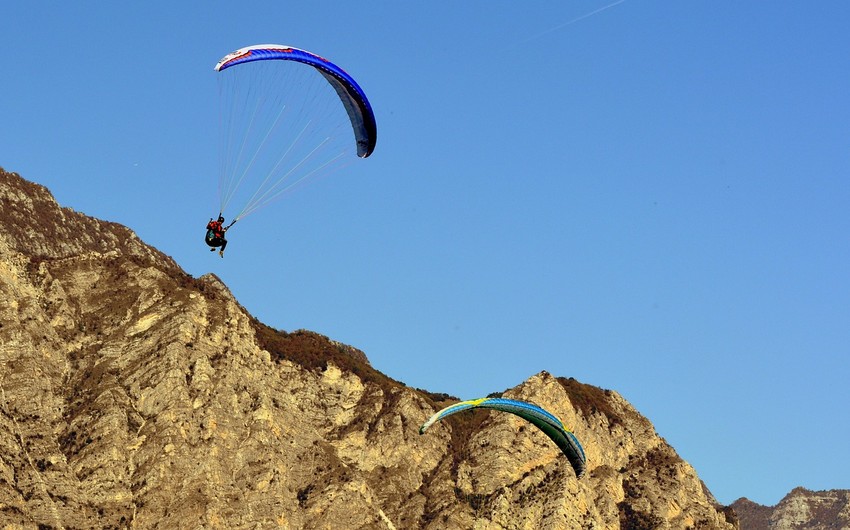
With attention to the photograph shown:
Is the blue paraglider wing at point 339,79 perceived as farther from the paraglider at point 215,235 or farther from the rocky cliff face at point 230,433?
the rocky cliff face at point 230,433

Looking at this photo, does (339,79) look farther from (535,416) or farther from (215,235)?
(535,416)

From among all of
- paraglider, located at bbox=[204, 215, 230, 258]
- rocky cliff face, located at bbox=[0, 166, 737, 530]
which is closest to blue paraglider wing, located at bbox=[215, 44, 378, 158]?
paraglider, located at bbox=[204, 215, 230, 258]

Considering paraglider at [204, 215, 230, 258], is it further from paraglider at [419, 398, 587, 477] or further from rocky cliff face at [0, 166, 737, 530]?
rocky cliff face at [0, 166, 737, 530]

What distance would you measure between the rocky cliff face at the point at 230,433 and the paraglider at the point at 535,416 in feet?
72.7

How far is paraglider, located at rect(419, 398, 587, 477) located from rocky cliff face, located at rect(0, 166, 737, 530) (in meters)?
22.1

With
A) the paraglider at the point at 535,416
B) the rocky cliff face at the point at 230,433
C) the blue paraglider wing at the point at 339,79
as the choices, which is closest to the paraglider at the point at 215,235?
the blue paraglider wing at the point at 339,79

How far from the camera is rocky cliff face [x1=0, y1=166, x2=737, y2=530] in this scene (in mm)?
87000

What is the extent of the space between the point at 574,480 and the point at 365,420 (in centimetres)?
1527

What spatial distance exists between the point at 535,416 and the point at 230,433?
2821cm

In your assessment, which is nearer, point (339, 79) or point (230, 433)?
point (339, 79)

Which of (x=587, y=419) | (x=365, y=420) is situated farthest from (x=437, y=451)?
(x=587, y=419)

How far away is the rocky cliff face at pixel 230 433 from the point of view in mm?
87000

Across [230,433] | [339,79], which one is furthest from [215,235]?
[230,433]

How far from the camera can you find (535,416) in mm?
71625
